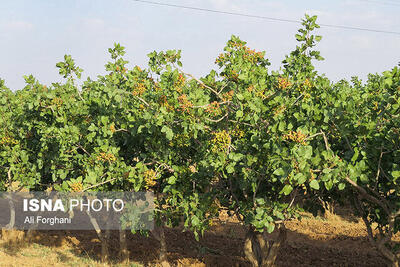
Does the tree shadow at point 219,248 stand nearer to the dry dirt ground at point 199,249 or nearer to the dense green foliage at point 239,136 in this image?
the dry dirt ground at point 199,249

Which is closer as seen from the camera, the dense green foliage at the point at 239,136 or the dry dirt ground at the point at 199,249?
the dense green foliage at the point at 239,136

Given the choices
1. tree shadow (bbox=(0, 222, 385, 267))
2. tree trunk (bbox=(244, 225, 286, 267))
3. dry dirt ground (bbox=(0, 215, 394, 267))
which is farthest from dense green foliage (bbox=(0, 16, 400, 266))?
tree shadow (bbox=(0, 222, 385, 267))

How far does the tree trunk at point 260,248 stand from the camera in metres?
10.3

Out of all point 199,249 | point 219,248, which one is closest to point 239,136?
point 199,249

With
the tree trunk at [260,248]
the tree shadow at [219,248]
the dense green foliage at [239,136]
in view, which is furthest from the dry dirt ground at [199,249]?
the dense green foliage at [239,136]

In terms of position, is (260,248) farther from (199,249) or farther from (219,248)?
(219,248)

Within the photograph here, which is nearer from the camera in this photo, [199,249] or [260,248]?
[260,248]

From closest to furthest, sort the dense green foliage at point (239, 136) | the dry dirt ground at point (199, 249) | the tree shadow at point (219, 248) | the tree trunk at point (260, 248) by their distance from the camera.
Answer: the dense green foliage at point (239, 136) < the tree trunk at point (260, 248) < the dry dirt ground at point (199, 249) < the tree shadow at point (219, 248)

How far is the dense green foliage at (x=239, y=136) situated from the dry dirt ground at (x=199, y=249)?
3108 millimetres

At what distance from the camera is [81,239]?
56.8ft

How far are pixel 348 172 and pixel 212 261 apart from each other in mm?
8020

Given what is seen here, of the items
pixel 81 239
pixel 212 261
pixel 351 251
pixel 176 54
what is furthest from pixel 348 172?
pixel 81 239

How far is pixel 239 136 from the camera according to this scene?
8070mm

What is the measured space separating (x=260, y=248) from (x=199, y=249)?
3.24 metres
